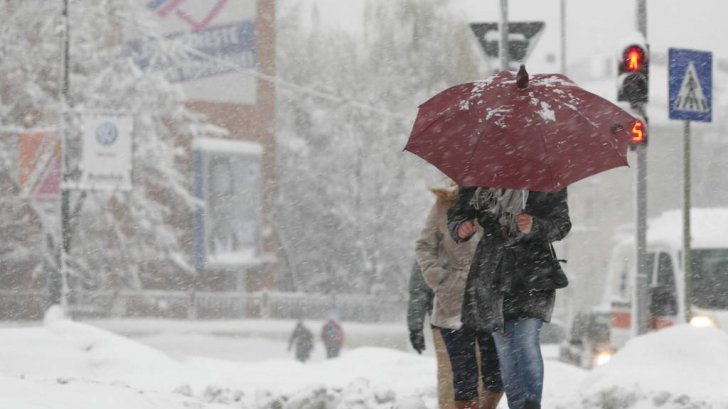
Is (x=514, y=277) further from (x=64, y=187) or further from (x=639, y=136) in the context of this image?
(x=64, y=187)

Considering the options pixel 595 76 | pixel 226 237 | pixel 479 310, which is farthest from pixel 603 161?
pixel 595 76

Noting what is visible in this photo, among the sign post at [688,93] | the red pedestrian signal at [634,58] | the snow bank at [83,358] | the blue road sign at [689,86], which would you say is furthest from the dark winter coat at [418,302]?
the red pedestrian signal at [634,58]

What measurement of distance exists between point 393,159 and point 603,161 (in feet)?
134

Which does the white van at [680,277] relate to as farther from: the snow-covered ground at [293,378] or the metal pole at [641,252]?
the snow-covered ground at [293,378]

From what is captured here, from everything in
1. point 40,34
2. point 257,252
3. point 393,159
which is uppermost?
point 40,34

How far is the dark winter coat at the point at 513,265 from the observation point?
5.72 metres

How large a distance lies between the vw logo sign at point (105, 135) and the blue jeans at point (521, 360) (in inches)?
680

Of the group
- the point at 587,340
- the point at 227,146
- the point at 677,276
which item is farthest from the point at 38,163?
the point at 227,146

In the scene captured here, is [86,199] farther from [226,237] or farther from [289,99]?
[289,99]

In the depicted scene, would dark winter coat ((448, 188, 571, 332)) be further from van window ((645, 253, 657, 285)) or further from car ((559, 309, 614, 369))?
car ((559, 309, 614, 369))

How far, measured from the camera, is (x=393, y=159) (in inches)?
1831

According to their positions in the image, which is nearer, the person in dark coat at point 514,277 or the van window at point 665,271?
the person in dark coat at point 514,277

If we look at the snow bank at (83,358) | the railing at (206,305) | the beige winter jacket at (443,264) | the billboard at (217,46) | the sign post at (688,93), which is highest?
the billboard at (217,46)

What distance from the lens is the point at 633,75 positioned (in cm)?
1243
